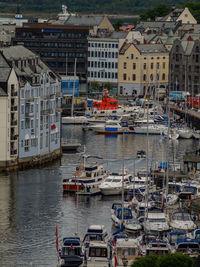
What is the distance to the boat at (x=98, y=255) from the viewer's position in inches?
2734

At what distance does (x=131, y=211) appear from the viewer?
83312 millimetres

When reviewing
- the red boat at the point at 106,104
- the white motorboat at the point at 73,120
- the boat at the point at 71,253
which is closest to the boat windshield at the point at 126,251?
the boat at the point at 71,253

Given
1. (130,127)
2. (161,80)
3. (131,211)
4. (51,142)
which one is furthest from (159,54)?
(131,211)

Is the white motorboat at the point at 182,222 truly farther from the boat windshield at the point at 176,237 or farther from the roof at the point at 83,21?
the roof at the point at 83,21

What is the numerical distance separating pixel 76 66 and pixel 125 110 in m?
22.4

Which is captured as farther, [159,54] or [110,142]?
[159,54]

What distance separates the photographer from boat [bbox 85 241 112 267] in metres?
69.4

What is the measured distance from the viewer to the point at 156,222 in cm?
7925

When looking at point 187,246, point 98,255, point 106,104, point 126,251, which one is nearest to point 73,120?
point 106,104

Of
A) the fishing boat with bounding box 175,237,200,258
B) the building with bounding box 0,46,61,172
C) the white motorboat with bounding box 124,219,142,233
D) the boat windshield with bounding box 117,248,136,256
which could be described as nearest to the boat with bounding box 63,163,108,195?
the building with bounding box 0,46,61,172

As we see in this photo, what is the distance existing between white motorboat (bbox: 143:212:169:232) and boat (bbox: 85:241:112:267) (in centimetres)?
727

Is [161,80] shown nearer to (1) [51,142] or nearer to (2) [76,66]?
(2) [76,66]

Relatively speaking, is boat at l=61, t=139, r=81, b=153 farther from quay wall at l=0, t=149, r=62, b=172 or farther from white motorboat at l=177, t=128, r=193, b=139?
white motorboat at l=177, t=128, r=193, b=139

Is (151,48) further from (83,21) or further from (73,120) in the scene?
(73,120)
